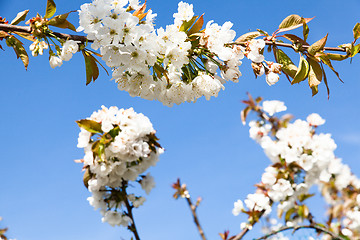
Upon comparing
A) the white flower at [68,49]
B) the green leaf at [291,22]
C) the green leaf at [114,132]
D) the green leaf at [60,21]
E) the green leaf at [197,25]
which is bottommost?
the green leaf at [114,132]

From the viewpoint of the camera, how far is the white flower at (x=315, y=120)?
101 inches

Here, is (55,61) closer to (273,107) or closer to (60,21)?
(60,21)

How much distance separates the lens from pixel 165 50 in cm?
130

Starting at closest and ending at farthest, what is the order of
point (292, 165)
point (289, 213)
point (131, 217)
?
1. point (131, 217)
2. point (292, 165)
3. point (289, 213)

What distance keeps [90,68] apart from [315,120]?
1795mm

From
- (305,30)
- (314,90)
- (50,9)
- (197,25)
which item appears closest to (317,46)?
(305,30)

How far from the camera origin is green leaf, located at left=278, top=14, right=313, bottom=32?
4.53 feet

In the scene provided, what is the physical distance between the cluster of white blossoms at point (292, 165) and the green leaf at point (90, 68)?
1.42 meters

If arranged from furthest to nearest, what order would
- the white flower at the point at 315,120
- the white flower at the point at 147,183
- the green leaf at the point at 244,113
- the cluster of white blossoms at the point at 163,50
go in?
the green leaf at the point at 244,113, the white flower at the point at 315,120, the white flower at the point at 147,183, the cluster of white blossoms at the point at 163,50

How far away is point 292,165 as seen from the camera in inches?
94.1

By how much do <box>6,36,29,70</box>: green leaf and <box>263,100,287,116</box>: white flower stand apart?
1.87 m

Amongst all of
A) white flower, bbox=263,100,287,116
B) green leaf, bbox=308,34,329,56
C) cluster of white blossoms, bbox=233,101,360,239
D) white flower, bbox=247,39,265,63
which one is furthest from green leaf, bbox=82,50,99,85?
white flower, bbox=263,100,287,116

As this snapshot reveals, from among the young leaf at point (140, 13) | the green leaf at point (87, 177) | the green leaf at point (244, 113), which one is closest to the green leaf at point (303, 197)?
the green leaf at point (244, 113)

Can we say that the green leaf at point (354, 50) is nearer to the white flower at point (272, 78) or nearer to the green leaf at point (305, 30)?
the green leaf at point (305, 30)
